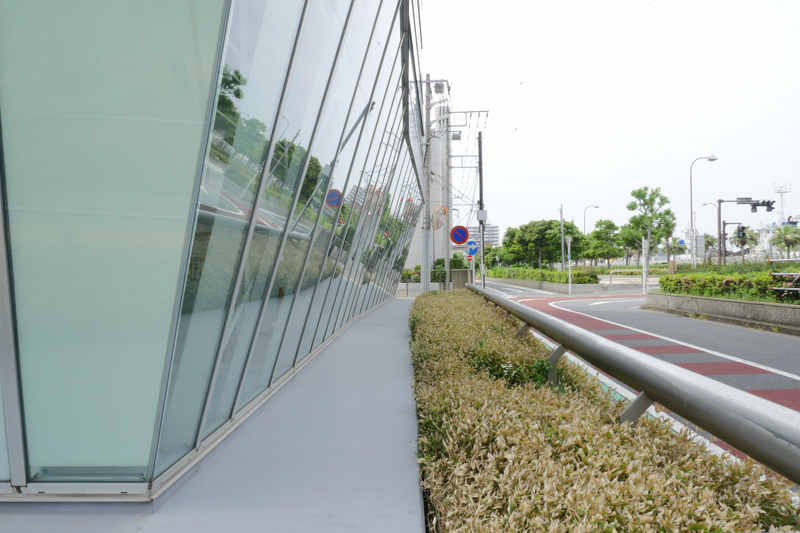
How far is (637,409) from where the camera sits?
9.32 ft

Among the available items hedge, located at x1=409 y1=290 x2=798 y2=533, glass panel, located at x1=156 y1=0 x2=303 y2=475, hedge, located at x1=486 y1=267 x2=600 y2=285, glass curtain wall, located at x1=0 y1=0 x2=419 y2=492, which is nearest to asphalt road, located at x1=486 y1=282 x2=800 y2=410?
hedge, located at x1=409 y1=290 x2=798 y2=533

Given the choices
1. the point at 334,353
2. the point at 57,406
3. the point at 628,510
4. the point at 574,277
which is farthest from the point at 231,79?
the point at 574,277

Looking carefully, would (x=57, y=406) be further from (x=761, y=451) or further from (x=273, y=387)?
(x=761, y=451)

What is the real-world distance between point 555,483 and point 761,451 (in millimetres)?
794

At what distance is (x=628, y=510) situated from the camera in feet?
6.04

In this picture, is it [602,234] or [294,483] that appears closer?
[294,483]

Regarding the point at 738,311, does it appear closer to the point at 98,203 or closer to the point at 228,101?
the point at 228,101

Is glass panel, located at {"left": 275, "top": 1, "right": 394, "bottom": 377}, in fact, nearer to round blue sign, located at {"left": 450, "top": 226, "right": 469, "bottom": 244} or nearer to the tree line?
round blue sign, located at {"left": 450, "top": 226, "right": 469, "bottom": 244}

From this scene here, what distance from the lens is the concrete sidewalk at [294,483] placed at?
284 centimetres

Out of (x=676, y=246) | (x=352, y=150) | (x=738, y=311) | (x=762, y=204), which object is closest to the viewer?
(x=352, y=150)

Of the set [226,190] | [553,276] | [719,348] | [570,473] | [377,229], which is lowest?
[719,348]

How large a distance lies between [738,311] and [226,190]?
49.8 feet

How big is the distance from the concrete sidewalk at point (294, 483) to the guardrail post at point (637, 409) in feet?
4.69

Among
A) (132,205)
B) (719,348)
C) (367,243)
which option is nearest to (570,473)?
(132,205)
